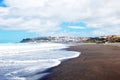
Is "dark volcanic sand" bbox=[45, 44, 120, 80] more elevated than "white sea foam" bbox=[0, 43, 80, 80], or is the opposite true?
"white sea foam" bbox=[0, 43, 80, 80]

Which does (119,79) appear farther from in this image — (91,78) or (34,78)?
(34,78)

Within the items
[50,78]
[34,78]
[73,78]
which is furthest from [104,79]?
[34,78]

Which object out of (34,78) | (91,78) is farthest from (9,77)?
(91,78)

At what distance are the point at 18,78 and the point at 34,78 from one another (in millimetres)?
811

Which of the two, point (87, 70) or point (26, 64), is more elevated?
point (26, 64)

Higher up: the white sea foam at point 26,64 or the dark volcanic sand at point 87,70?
the white sea foam at point 26,64

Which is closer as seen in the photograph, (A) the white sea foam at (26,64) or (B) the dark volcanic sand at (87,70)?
(B) the dark volcanic sand at (87,70)

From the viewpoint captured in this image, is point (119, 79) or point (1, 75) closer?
point (119, 79)

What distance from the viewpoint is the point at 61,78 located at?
12.5m

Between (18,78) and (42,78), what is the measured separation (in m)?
1.23

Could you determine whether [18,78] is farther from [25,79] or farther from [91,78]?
[91,78]

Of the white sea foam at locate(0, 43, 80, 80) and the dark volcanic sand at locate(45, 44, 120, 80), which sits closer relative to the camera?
the dark volcanic sand at locate(45, 44, 120, 80)

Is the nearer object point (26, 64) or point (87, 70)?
point (87, 70)

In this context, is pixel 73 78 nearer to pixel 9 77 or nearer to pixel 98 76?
pixel 98 76
